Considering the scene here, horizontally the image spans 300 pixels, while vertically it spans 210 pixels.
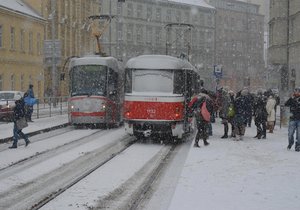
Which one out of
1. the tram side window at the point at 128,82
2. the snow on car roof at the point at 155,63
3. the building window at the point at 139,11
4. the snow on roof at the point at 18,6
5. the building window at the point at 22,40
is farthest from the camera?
the building window at the point at 139,11

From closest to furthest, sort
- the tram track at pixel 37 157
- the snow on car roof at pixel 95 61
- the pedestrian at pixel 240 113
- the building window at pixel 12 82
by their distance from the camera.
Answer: the tram track at pixel 37 157 → the pedestrian at pixel 240 113 → the snow on car roof at pixel 95 61 → the building window at pixel 12 82

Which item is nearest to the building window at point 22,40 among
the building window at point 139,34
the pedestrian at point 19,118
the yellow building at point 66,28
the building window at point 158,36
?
the yellow building at point 66,28

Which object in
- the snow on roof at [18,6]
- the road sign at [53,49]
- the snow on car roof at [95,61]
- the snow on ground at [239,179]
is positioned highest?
the snow on roof at [18,6]

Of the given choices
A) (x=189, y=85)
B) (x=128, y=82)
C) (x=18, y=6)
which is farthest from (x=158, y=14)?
(x=128, y=82)

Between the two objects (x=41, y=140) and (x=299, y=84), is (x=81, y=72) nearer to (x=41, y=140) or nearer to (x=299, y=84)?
(x=41, y=140)

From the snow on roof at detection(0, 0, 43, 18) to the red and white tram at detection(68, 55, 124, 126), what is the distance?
69.8 feet

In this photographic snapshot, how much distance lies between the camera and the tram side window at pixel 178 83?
2069 cm

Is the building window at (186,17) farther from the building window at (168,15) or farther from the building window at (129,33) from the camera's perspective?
the building window at (129,33)

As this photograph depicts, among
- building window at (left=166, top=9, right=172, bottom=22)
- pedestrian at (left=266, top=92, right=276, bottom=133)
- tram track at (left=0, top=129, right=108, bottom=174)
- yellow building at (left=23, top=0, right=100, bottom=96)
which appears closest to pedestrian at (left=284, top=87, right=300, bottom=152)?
pedestrian at (left=266, top=92, right=276, bottom=133)

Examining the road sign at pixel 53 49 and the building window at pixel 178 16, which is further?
the building window at pixel 178 16

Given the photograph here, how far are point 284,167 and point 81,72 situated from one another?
14322 millimetres

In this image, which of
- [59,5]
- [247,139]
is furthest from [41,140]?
[59,5]

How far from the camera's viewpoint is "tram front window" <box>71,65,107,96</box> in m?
26.4

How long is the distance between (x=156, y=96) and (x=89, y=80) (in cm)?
679
